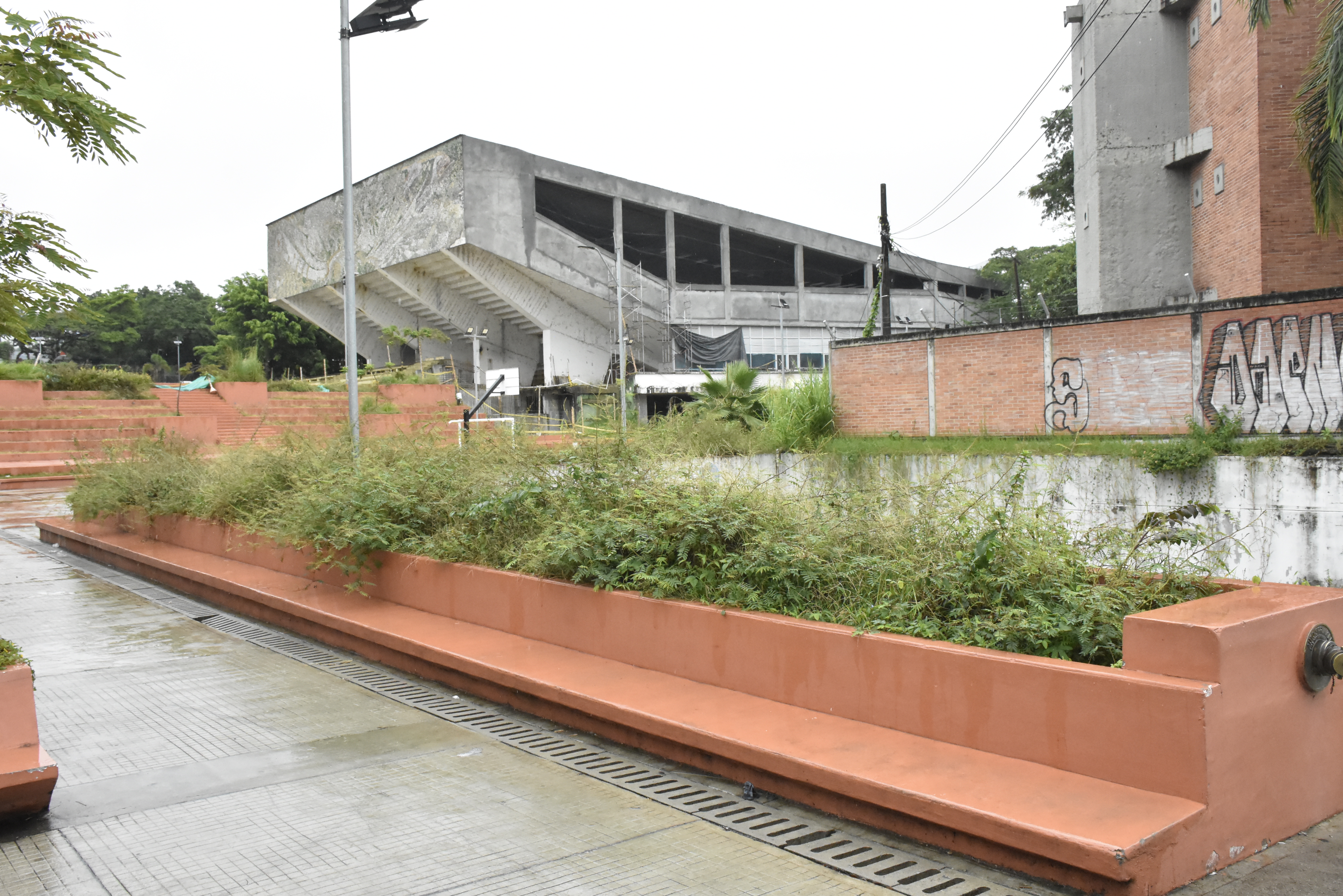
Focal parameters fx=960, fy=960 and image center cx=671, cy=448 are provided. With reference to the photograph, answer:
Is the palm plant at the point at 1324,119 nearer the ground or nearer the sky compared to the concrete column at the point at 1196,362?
nearer the sky

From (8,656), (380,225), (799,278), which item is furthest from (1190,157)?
(380,225)

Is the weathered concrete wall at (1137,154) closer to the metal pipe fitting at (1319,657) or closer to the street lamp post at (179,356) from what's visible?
the metal pipe fitting at (1319,657)

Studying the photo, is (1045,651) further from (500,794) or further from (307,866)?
(307,866)

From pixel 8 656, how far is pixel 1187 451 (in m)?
16.5

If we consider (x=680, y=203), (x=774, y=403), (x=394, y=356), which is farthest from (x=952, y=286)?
(x=774, y=403)

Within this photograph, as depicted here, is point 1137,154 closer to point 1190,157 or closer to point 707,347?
point 1190,157

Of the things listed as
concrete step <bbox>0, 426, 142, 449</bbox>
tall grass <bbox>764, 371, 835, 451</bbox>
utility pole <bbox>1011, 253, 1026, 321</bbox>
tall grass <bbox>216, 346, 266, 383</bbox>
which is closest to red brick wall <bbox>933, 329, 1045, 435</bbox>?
tall grass <bbox>764, 371, 835, 451</bbox>

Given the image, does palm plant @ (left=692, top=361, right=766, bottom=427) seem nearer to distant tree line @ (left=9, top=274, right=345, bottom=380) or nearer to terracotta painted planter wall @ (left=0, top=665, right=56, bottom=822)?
terracotta painted planter wall @ (left=0, top=665, right=56, bottom=822)

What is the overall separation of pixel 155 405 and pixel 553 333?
22.9 metres

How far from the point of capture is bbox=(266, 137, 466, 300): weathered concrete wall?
4484cm

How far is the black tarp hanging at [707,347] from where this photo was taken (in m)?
51.4

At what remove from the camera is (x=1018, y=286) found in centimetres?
5262

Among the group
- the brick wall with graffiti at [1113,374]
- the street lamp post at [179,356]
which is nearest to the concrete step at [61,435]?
the brick wall with graffiti at [1113,374]

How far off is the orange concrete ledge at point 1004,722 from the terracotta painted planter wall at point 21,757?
99.1 inches
